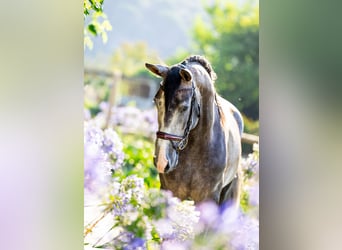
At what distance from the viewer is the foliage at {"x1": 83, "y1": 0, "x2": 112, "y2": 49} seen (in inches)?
110

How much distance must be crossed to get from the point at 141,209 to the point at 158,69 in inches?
30.6

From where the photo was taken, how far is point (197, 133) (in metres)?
2.64

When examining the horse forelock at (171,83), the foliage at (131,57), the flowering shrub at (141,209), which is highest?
the foliage at (131,57)

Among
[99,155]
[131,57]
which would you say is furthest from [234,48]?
[99,155]

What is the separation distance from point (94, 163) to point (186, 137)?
1.97ft

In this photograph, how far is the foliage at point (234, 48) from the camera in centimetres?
250

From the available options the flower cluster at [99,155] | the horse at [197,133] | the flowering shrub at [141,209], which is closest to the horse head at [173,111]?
the horse at [197,133]

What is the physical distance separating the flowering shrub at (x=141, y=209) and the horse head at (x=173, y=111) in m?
0.11

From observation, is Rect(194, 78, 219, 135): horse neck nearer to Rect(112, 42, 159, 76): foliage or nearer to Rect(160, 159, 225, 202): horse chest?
Rect(160, 159, 225, 202): horse chest

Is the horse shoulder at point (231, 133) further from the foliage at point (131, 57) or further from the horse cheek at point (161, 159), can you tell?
the foliage at point (131, 57)

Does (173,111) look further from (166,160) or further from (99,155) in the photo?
(99,155)

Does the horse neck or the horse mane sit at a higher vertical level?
the horse mane

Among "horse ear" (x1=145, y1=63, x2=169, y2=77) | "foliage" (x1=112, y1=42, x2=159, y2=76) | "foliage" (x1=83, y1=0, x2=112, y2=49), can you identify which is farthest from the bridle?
"foliage" (x1=83, y1=0, x2=112, y2=49)
